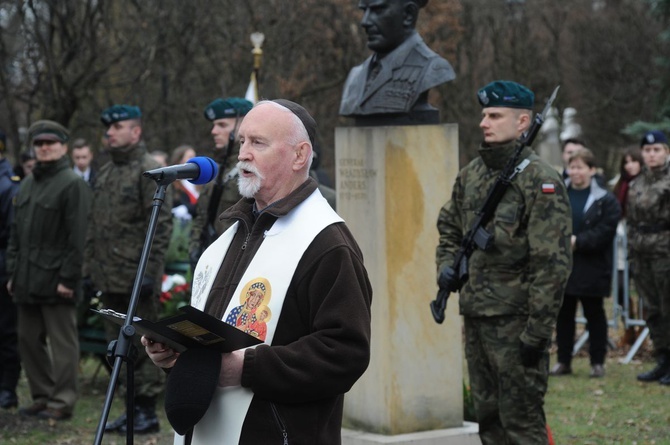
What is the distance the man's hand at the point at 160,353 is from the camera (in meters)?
4.04

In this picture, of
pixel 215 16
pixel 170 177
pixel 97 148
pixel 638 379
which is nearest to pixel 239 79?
pixel 215 16

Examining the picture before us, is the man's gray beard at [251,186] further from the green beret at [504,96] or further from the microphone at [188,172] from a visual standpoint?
the green beret at [504,96]

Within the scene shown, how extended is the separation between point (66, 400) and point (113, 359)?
602 centimetres

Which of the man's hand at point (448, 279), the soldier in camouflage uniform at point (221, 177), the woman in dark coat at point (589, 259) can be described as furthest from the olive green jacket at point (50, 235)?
the woman in dark coat at point (589, 259)

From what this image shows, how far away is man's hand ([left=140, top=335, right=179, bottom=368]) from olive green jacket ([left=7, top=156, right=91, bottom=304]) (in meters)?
5.58

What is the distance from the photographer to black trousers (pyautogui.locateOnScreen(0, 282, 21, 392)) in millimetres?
10461

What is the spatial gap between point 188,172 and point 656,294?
26.6ft

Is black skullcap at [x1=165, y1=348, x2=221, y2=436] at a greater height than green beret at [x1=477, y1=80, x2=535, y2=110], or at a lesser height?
lesser

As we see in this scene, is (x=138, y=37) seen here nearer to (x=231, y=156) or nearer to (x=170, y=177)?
(x=231, y=156)

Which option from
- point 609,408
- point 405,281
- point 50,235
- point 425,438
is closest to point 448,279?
point 405,281

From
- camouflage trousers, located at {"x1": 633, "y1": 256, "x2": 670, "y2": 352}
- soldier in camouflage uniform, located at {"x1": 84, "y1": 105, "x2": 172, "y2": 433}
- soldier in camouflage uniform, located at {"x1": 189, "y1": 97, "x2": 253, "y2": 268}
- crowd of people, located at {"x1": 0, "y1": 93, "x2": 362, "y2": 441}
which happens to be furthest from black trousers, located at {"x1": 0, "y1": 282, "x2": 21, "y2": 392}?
camouflage trousers, located at {"x1": 633, "y1": 256, "x2": 670, "y2": 352}

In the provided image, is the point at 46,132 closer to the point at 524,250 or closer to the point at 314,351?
the point at 524,250

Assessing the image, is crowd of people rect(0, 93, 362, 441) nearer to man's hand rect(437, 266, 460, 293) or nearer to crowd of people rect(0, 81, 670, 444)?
crowd of people rect(0, 81, 670, 444)

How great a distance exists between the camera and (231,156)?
346 inches
